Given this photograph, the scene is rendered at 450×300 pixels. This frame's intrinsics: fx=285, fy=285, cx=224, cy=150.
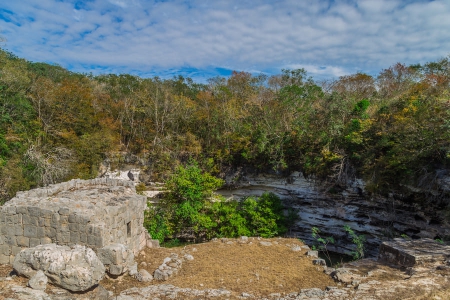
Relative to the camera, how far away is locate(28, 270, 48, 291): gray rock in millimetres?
4699

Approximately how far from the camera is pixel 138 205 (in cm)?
873

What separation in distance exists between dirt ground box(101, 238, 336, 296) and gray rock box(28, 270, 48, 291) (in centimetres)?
146

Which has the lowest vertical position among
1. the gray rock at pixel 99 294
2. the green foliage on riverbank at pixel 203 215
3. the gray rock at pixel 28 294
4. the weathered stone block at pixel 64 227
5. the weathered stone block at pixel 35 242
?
the green foliage on riverbank at pixel 203 215

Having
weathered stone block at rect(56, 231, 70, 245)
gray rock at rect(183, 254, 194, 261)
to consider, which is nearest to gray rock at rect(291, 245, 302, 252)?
gray rock at rect(183, 254, 194, 261)

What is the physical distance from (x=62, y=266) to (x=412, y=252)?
26.4 feet

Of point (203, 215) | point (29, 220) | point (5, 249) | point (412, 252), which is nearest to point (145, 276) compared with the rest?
point (29, 220)

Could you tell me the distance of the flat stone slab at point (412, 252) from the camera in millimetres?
7123

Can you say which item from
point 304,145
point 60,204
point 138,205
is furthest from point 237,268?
point 304,145

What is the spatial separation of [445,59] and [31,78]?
24154mm

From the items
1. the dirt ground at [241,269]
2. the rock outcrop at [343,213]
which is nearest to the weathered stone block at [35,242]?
the dirt ground at [241,269]

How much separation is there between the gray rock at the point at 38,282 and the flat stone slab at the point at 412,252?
7998 mm

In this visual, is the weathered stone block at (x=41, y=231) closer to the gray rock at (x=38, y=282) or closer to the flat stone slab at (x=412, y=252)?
the gray rock at (x=38, y=282)

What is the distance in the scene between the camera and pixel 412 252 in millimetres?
7359

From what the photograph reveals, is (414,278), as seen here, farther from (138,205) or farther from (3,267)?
(3,267)
